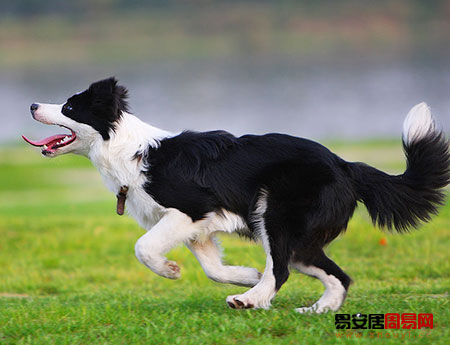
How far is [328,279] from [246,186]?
92 centimetres

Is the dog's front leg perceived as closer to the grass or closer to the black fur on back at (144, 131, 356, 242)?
the black fur on back at (144, 131, 356, 242)

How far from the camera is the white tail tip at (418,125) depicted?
4.75 meters

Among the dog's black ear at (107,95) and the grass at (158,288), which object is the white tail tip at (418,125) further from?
the dog's black ear at (107,95)

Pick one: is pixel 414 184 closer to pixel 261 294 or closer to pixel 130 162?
pixel 261 294

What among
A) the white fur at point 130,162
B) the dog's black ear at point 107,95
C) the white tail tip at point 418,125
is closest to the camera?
the white tail tip at point 418,125

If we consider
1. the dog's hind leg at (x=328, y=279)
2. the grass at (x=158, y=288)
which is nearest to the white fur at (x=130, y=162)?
the grass at (x=158, y=288)

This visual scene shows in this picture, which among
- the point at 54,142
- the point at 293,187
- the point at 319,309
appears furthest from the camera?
the point at 54,142

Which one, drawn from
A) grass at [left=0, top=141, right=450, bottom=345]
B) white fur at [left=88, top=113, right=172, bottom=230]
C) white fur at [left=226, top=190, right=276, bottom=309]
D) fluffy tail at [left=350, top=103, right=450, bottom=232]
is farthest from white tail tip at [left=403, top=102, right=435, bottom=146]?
white fur at [left=88, top=113, right=172, bottom=230]

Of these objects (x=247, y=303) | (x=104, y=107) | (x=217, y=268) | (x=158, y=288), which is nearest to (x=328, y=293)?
(x=247, y=303)

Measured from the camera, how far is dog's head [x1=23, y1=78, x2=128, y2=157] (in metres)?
5.09

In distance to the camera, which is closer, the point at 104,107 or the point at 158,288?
the point at 104,107

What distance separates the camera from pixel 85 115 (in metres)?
5.09

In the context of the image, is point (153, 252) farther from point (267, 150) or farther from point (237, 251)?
point (237, 251)

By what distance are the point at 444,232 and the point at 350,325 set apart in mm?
5788
